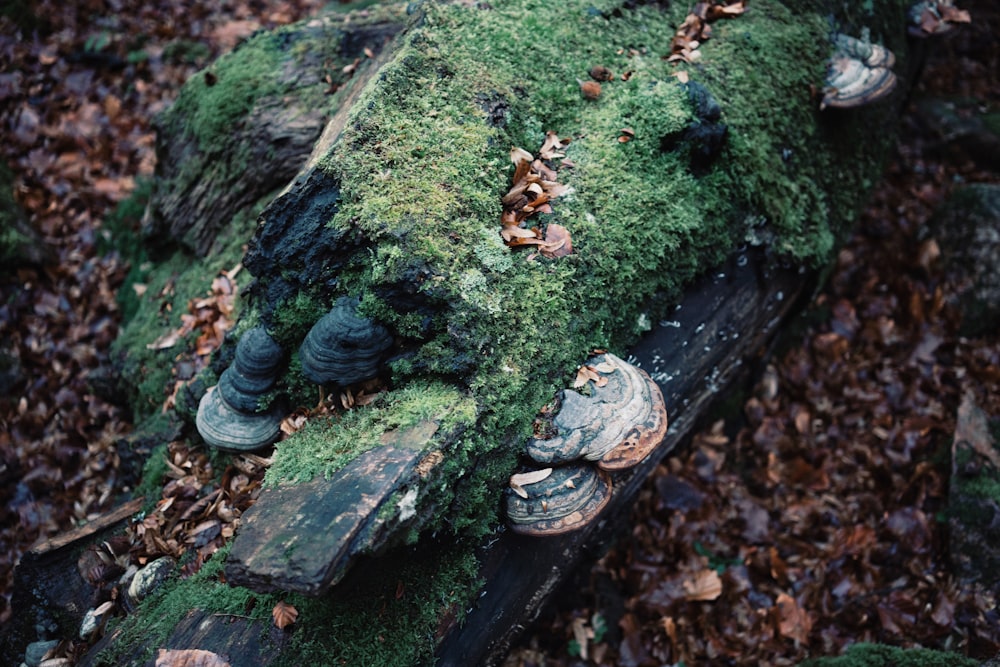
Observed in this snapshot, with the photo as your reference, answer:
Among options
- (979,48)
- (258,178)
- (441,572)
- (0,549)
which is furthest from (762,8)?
(0,549)

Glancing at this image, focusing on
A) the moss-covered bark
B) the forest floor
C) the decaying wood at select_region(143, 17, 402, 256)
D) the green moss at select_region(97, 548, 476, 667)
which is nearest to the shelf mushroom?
the moss-covered bark

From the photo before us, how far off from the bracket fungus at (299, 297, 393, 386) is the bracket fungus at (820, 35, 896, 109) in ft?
11.8

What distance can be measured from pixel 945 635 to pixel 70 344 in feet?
24.8

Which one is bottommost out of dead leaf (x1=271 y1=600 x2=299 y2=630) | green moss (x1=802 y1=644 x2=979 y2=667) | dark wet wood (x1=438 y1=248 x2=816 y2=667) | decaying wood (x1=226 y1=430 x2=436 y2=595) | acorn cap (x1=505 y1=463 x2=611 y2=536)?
green moss (x1=802 y1=644 x2=979 y2=667)

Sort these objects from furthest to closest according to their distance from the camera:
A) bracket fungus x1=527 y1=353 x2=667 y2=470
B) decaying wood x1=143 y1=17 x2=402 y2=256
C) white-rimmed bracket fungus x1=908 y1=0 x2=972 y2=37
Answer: decaying wood x1=143 y1=17 x2=402 y2=256, white-rimmed bracket fungus x1=908 y1=0 x2=972 y2=37, bracket fungus x1=527 y1=353 x2=667 y2=470

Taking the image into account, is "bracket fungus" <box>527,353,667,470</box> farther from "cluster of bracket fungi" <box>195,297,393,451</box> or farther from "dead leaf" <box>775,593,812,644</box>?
"dead leaf" <box>775,593,812,644</box>

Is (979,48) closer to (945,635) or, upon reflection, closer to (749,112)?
(749,112)

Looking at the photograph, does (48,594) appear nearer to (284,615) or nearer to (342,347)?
(284,615)

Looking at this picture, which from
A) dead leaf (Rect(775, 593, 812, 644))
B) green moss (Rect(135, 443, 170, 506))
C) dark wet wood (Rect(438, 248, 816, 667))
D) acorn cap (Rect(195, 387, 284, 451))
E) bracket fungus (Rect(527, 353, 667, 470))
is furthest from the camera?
dead leaf (Rect(775, 593, 812, 644))

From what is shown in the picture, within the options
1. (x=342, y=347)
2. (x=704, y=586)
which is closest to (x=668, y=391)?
(x=704, y=586)

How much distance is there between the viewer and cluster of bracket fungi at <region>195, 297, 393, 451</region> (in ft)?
9.95

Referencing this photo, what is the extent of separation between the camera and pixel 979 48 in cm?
897

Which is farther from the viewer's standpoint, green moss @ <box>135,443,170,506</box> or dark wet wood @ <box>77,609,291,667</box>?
green moss @ <box>135,443,170,506</box>

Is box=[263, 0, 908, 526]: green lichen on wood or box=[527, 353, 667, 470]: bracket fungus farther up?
box=[263, 0, 908, 526]: green lichen on wood
